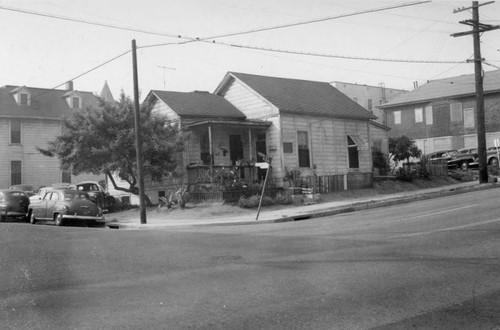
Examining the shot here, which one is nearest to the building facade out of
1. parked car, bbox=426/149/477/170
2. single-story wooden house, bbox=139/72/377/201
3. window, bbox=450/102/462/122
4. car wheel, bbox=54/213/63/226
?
window, bbox=450/102/462/122

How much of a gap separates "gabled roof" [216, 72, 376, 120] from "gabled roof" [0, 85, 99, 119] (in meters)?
13.9

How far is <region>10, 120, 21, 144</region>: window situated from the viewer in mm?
38781

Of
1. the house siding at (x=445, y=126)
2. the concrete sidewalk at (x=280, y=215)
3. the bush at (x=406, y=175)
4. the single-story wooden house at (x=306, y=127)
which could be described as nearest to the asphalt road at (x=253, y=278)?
the concrete sidewalk at (x=280, y=215)

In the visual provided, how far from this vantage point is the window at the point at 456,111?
48222 millimetres

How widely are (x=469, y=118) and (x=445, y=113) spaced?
2.30 m

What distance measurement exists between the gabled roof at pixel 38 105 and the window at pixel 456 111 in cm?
3140

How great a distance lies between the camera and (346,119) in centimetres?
2977

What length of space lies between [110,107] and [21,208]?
6036 mm

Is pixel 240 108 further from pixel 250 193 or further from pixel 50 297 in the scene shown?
pixel 50 297

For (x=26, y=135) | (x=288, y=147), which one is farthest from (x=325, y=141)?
(x=26, y=135)

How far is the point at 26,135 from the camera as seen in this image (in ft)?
129

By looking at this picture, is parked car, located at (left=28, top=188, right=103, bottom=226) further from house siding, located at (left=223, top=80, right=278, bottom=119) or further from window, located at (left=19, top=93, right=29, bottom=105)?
window, located at (left=19, top=93, right=29, bottom=105)

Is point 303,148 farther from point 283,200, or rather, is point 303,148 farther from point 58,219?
point 58,219

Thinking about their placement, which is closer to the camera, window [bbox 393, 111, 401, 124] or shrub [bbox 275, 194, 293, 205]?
shrub [bbox 275, 194, 293, 205]
